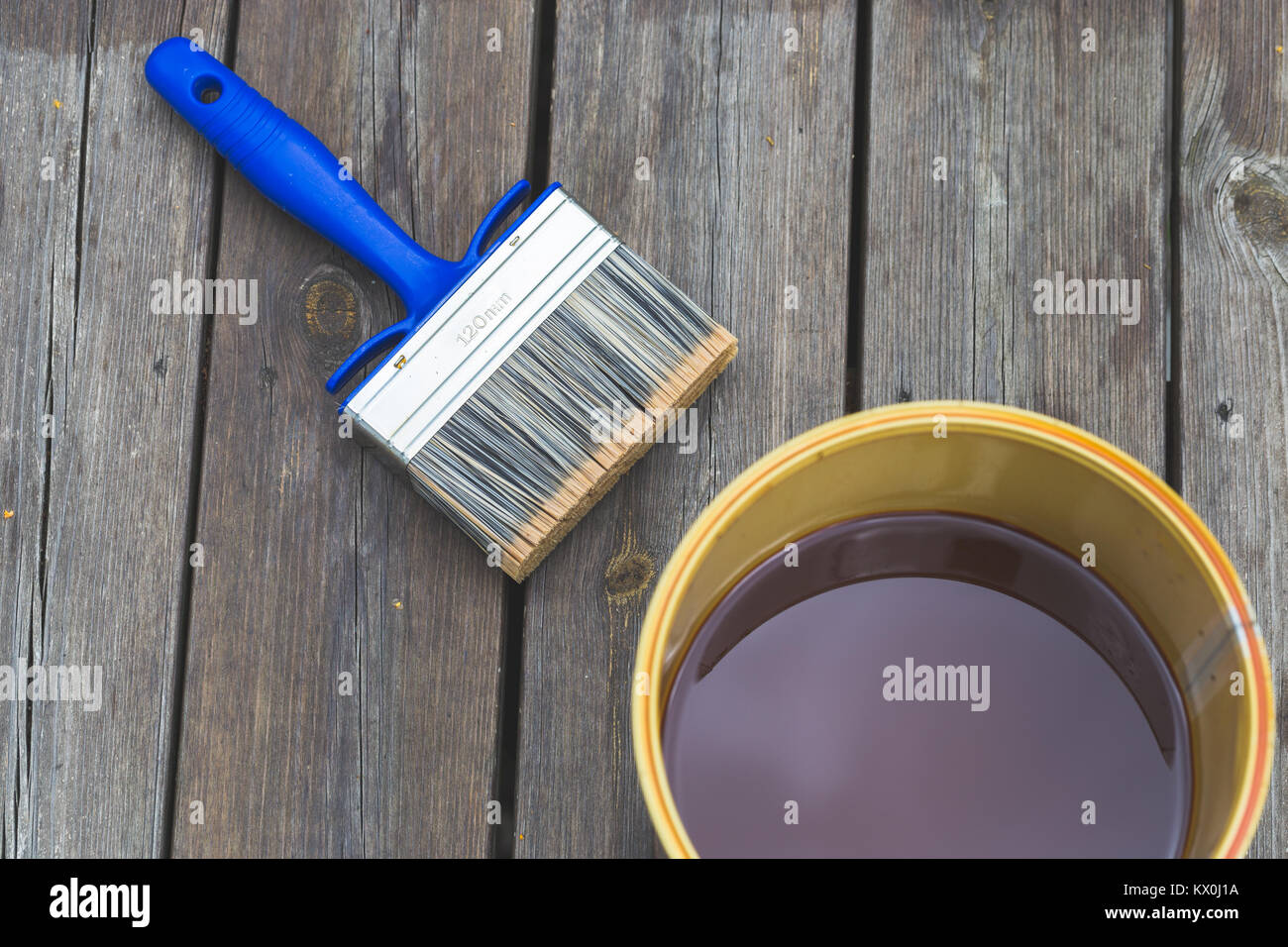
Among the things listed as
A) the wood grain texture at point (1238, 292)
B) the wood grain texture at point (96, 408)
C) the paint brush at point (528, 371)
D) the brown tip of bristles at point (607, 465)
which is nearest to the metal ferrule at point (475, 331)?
the paint brush at point (528, 371)

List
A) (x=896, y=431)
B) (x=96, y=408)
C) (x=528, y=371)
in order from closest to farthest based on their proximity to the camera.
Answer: (x=896, y=431), (x=528, y=371), (x=96, y=408)

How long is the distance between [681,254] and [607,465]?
0.22m

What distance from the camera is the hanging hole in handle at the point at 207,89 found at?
3.20 ft

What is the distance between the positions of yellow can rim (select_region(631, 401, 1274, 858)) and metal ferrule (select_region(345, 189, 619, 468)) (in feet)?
1.08

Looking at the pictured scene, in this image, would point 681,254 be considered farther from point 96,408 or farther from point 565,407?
point 96,408

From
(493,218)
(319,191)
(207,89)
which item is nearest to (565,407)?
(493,218)

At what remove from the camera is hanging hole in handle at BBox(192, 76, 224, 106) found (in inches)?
38.4

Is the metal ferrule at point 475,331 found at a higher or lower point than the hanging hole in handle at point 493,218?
lower

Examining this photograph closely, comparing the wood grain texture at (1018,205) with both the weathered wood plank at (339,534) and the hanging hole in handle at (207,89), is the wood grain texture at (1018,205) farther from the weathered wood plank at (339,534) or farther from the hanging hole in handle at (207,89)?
the hanging hole in handle at (207,89)

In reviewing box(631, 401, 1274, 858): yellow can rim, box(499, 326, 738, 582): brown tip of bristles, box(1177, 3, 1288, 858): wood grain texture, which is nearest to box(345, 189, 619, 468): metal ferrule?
box(499, 326, 738, 582): brown tip of bristles

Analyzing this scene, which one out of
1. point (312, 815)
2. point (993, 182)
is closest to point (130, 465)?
point (312, 815)

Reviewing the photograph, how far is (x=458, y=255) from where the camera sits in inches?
39.4

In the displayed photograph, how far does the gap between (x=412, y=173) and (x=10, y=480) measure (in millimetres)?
465

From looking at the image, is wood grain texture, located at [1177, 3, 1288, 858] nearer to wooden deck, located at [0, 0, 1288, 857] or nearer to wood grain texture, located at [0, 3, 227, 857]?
wooden deck, located at [0, 0, 1288, 857]
